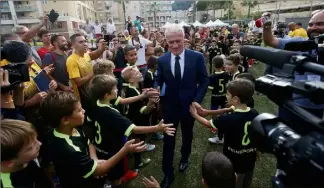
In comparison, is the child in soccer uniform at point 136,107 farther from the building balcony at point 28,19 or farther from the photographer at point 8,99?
the building balcony at point 28,19

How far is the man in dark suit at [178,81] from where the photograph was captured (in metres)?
2.75

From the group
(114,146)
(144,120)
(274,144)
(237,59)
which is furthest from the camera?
(237,59)

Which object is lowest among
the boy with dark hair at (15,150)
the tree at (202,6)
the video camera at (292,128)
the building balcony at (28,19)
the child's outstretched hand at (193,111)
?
the child's outstretched hand at (193,111)

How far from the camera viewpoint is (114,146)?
7.64 ft

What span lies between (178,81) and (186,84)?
11 cm

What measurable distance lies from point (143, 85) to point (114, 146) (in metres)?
2.10

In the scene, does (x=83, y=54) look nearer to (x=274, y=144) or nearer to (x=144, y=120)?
(x=144, y=120)

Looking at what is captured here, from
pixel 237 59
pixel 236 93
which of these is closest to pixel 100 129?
pixel 236 93

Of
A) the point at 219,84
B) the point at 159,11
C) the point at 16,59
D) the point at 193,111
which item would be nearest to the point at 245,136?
the point at 193,111

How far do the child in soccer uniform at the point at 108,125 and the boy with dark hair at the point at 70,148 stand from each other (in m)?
0.30

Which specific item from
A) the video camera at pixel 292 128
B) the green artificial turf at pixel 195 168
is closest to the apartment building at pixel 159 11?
the green artificial turf at pixel 195 168

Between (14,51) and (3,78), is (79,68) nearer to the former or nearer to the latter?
(14,51)

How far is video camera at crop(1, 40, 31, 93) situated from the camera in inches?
73.8

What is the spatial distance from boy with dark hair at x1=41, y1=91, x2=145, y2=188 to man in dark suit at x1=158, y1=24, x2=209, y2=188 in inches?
44.6
